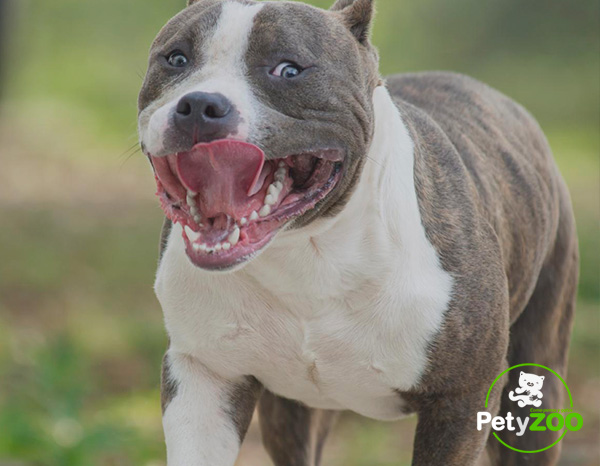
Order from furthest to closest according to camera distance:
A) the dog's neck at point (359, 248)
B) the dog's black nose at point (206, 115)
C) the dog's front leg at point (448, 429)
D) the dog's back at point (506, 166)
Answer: the dog's back at point (506, 166) → the dog's front leg at point (448, 429) → the dog's neck at point (359, 248) → the dog's black nose at point (206, 115)

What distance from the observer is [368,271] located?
128 inches

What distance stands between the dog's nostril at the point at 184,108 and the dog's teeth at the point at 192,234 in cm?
33

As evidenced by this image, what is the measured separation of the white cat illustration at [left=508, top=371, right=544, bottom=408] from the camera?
4.26m

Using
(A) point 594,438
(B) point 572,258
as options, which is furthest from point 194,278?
(A) point 594,438

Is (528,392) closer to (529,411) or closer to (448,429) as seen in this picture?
(529,411)

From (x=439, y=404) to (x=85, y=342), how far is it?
428cm

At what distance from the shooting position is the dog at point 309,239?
2953 mm

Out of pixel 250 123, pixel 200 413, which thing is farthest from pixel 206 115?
pixel 200 413

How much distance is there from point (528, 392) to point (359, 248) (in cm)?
135

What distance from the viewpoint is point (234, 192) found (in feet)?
9.75

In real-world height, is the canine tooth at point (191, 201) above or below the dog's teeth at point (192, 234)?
above

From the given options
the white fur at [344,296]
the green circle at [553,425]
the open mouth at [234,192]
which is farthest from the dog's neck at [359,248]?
the green circle at [553,425]

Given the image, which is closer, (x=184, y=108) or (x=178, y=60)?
(x=184, y=108)

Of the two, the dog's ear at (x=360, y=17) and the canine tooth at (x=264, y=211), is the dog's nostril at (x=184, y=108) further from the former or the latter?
the dog's ear at (x=360, y=17)
